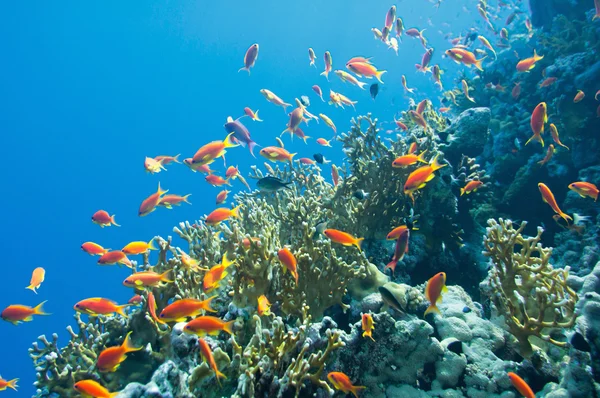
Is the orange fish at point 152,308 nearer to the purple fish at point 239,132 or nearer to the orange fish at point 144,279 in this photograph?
the orange fish at point 144,279

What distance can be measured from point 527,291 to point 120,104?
105102 millimetres

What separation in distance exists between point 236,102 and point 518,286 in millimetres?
→ 112659

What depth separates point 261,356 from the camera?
9.19 feet

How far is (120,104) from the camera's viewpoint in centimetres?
9031

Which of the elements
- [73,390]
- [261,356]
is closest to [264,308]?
[261,356]

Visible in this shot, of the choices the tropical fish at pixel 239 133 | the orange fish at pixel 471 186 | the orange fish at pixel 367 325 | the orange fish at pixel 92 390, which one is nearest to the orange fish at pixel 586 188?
the orange fish at pixel 471 186

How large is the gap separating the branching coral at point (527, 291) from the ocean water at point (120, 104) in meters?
50.4

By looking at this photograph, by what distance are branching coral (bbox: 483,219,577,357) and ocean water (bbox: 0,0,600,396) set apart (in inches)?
1985

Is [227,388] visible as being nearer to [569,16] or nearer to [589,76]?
[589,76]

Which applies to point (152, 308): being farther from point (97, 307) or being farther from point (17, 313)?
point (17, 313)

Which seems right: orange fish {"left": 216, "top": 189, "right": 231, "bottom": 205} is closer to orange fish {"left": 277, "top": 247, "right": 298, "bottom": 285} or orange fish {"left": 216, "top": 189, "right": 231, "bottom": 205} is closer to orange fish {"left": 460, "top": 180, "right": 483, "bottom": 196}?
orange fish {"left": 277, "top": 247, "right": 298, "bottom": 285}

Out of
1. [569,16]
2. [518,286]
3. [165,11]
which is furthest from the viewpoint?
[165,11]

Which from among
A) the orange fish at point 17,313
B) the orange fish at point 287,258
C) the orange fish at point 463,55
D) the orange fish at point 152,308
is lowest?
the orange fish at point 287,258

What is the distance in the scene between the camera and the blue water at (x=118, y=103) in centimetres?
6400
